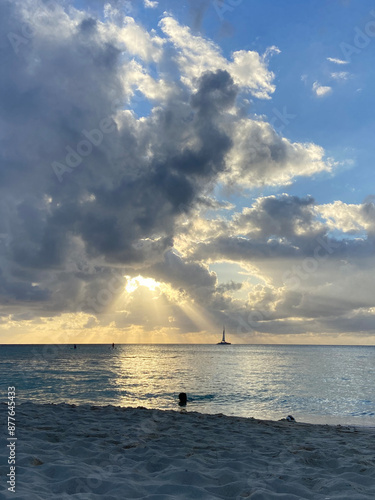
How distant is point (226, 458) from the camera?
8.12 metres

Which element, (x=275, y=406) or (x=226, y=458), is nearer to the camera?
(x=226, y=458)

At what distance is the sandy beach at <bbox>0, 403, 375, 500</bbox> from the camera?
5938 mm

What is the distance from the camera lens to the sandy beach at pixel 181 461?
5.94 metres

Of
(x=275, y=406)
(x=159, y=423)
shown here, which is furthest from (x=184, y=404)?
(x=159, y=423)

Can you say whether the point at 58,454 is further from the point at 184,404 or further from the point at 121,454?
the point at 184,404

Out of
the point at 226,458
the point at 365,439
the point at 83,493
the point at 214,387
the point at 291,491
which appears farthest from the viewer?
the point at 214,387

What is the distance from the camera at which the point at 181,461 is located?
300 inches

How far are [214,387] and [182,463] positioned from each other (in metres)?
27.5

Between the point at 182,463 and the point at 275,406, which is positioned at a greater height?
the point at 182,463

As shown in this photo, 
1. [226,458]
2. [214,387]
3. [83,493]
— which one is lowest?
[214,387]

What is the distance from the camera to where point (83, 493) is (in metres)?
5.66

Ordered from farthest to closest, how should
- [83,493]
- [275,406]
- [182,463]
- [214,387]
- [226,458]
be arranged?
[214,387] → [275,406] → [226,458] → [182,463] → [83,493]

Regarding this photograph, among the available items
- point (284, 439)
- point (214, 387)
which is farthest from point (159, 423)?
point (214, 387)

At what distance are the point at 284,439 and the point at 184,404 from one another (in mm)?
12544
